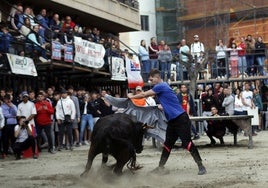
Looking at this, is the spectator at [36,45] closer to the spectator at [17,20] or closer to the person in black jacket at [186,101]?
the spectator at [17,20]

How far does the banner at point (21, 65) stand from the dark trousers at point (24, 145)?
2.42 m

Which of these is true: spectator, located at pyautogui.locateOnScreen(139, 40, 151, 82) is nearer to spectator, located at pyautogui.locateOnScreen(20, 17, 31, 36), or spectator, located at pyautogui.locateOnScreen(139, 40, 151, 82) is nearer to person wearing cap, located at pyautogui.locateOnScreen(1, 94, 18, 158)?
spectator, located at pyautogui.locateOnScreen(20, 17, 31, 36)

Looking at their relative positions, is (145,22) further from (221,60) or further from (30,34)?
(30,34)

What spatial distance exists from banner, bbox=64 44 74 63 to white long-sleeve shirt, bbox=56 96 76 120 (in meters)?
2.15

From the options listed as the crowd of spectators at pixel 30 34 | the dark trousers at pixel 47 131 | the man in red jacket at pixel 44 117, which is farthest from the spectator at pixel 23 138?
the crowd of spectators at pixel 30 34

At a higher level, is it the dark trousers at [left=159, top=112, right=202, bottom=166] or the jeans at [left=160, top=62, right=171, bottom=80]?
the jeans at [left=160, top=62, right=171, bottom=80]

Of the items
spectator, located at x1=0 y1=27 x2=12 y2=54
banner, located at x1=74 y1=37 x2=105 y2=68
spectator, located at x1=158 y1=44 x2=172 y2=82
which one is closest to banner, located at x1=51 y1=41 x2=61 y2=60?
banner, located at x1=74 y1=37 x2=105 y2=68

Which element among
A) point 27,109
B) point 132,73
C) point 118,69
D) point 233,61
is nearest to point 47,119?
point 27,109

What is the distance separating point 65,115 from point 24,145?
2553mm

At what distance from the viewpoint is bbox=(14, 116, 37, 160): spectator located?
Answer: 15.7 metres

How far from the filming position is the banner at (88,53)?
20.8 metres

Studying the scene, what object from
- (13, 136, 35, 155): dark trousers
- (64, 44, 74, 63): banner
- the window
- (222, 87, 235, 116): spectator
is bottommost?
(13, 136, 35, 155): dark trousers

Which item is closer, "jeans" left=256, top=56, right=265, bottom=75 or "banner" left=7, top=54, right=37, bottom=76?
"banner" left=7, top=54, right=37, bottom=76

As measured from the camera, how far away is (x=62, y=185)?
1004cm
